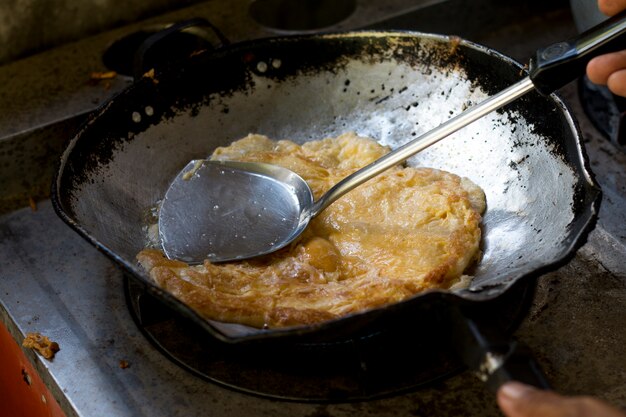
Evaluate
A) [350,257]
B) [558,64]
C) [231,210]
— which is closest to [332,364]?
[350,257]

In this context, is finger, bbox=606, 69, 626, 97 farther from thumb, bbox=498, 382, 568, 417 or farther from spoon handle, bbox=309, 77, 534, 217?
thumb, bbox=498, 382, 568, 417

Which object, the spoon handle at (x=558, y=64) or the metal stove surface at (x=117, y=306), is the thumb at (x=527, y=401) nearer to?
the metal stove surface at (x=117, y=306)

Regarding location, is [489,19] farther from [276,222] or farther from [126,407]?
[126,407]

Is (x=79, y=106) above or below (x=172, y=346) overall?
above

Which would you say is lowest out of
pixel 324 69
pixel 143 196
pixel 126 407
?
pixel 126 407

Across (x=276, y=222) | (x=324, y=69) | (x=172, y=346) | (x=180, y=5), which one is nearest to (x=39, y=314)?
(x=172, y=346)

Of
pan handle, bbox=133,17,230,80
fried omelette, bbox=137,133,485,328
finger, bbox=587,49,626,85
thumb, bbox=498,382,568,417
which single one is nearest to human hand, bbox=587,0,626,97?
finger, bbox=587,49,626,85

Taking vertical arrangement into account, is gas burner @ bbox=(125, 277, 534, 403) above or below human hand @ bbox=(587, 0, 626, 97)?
below

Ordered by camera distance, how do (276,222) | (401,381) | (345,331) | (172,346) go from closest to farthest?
(345,331)
(401,381)
(172,346)
(276,222)
